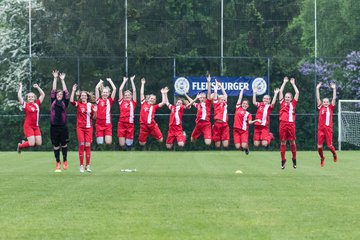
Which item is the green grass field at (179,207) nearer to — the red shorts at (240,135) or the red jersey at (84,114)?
the red jersey at (84,114)

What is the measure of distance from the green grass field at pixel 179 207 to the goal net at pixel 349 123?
2507 centimetres

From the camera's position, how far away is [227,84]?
46.9 m

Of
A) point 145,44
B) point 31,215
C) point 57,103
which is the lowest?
point 31,215

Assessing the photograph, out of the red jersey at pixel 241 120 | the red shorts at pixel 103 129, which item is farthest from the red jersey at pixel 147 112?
the red jersey at pixel 241 120

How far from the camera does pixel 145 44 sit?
4853cm

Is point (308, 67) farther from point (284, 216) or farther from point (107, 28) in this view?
point (284, 216)

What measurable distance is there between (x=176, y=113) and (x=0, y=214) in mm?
16539

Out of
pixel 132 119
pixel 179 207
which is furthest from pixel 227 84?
pixel 179 207

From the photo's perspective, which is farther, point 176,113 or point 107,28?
point 107,28

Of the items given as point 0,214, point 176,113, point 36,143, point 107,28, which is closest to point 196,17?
point 107,28

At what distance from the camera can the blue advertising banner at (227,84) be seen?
46.5 metres

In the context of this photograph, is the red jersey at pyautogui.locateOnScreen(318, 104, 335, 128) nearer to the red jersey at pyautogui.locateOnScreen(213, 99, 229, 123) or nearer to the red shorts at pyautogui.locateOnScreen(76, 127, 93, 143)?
the red jersey at pyautogui.locateOnScreen(213, 99, 229, 123)

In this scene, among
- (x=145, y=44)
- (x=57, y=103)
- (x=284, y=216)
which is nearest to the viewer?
(x=284, y=216)

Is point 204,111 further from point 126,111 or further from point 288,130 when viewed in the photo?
point 288,130
